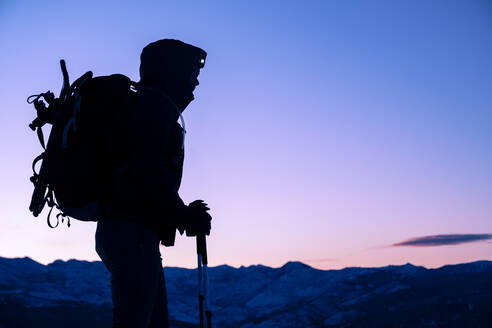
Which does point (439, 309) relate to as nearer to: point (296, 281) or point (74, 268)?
point (296, 281)

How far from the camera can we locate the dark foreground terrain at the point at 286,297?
7606 centimetres

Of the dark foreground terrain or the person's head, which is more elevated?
the person's head

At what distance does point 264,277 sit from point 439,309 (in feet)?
138

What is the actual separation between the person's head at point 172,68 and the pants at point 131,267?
105 cm

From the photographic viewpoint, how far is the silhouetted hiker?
2990mm

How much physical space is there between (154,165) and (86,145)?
0.44 metres

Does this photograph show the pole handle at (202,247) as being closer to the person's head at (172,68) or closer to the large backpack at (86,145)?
the large backpack at (86,145)

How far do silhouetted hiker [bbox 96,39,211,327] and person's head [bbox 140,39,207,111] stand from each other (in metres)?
0.22

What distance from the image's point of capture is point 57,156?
3.11 m

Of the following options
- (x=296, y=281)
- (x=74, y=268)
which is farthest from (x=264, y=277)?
(x=74, y=268)

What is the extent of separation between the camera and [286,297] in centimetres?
9581

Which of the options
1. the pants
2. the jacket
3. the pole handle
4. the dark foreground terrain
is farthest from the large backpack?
the dark foreground terrain

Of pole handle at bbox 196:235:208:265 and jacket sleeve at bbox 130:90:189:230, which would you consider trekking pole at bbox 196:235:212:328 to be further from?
jacket sleeve at bbox 130:90:189:230

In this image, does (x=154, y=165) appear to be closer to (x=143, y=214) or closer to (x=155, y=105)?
(x=143, y=214)
